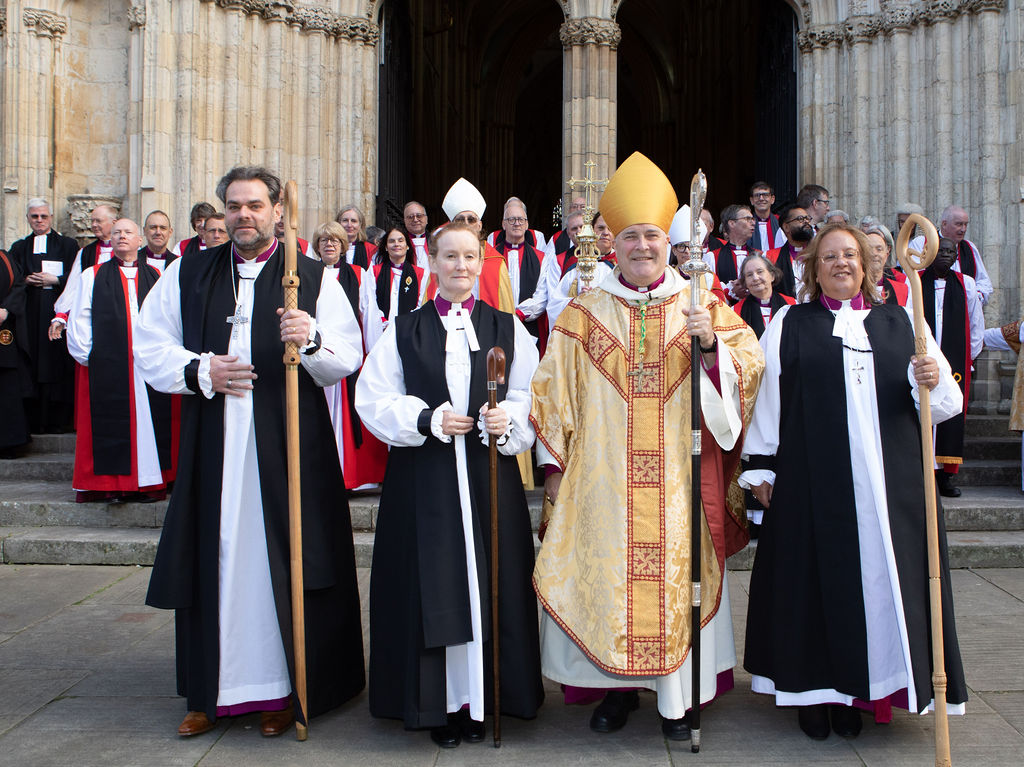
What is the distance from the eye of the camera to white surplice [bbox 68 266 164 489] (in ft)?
20.6

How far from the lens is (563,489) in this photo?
3438 millimetres

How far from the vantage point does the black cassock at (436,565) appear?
129 inches

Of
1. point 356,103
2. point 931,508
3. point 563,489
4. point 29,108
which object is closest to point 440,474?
point 563,489

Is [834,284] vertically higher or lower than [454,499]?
higher

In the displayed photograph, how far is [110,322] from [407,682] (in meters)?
4.24

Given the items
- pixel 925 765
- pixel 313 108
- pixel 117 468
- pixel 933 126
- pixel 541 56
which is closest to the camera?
pixel 925 765

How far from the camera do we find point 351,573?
3.67 m

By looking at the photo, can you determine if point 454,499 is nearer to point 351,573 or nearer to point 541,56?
point 351,573

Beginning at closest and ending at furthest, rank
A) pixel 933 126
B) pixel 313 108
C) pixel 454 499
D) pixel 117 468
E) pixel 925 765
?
1. pixel 925 765
2. pixel 454 499
3. pixel 117 468
4. pixel 933 126
5. pixel 313 108

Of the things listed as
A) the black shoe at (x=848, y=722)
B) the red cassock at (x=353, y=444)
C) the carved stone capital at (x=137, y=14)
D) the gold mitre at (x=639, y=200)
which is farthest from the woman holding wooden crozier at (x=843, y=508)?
the carved stone capital at (x=137, y=14)

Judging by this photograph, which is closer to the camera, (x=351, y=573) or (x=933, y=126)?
(x=351, y=573)

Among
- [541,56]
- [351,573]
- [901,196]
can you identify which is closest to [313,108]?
[901,196]

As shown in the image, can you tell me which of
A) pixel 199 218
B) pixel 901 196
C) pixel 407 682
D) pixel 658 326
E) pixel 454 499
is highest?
pixel 901 196

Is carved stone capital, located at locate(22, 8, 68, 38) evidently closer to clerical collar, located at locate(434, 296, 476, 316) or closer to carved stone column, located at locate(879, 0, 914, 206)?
clerical collar, located at locate(434, 296, 476, 316)
